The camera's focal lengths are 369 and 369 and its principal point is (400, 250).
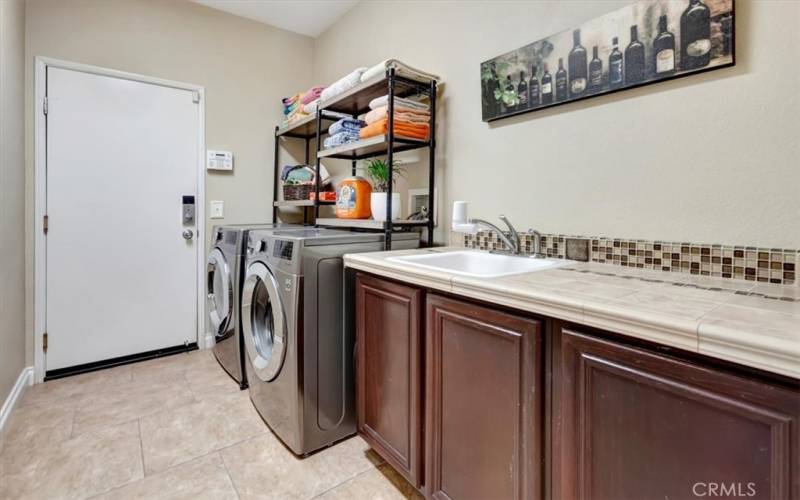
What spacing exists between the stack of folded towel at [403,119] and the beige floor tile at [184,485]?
1.73 metres

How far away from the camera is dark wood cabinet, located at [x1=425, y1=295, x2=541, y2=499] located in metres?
0.92

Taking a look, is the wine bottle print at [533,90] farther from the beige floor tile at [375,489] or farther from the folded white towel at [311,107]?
the beige floor tile at [375,489]

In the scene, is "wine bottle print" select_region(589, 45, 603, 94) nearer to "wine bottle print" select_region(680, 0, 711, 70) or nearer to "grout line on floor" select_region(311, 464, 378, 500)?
"wine bottle print" select_region(680, 0, 711, 70)

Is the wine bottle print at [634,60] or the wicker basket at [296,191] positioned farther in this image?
the wicker basket at [296,191]

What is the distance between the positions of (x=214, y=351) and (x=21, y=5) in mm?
2403

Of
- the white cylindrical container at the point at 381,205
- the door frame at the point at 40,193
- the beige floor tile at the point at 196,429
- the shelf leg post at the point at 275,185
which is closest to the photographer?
the beige floor tile at the point at 196,429

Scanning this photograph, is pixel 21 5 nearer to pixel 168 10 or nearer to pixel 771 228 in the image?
pixel 168 10

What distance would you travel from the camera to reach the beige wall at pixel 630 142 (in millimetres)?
1038

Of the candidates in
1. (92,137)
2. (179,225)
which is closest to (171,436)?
(179,225)

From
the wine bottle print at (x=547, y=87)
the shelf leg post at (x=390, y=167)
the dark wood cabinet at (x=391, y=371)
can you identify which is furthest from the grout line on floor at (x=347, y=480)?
the wine bottle print at (x=547, y=87)

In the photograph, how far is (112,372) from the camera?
251cm

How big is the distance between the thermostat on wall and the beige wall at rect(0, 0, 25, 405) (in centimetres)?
103

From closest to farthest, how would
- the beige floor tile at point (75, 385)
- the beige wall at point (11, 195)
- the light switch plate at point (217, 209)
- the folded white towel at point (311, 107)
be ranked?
the beige wall at point (11, 195) → the beige floor tile at point (75, 385) → the folded white towel at point (311, 107) → the light switch plate at point (217, 209)

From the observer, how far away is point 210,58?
9.46 feet
